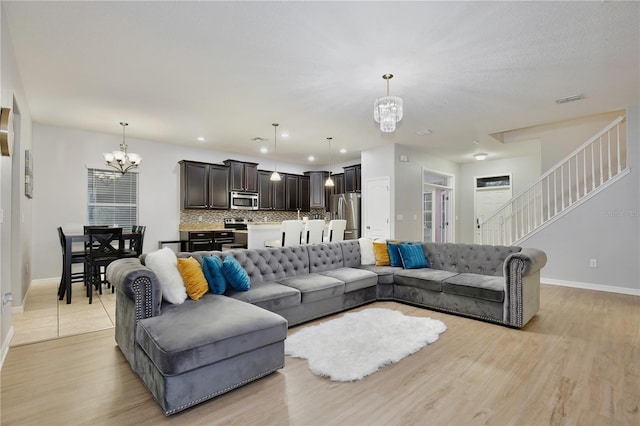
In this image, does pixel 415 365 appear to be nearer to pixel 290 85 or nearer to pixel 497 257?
pixel 497 257

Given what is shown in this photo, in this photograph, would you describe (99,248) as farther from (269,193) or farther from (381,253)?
(269,193)

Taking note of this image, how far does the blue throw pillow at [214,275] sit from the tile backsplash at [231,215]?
179 inches

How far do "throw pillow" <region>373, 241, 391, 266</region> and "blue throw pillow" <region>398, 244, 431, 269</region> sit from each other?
0.76ft

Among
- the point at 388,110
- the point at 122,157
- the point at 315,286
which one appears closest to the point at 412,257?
the point at 315,286

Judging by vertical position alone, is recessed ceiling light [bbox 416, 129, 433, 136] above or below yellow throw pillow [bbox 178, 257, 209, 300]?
above

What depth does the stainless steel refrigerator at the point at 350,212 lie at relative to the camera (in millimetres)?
7902

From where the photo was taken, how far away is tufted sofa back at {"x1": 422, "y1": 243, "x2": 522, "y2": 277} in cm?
408

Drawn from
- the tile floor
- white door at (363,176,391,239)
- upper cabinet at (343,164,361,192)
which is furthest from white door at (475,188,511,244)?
→ the tile floor

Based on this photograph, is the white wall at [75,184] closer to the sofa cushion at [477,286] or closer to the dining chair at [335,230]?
the dining chair at [335,230]

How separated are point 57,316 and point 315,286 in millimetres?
3027

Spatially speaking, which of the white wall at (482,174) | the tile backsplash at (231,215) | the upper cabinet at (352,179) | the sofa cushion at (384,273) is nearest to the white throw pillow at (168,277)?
the sofa cushion at (384,273)

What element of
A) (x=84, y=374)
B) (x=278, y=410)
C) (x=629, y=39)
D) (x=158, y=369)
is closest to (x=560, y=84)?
(x=629, y=39)

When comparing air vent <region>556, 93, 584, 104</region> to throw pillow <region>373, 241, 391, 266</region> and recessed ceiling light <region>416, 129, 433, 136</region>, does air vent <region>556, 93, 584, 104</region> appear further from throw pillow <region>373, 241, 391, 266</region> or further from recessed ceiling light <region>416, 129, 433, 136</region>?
throw pillow <region>373, 241, 391, 266</region>

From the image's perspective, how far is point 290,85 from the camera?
3967 mm
